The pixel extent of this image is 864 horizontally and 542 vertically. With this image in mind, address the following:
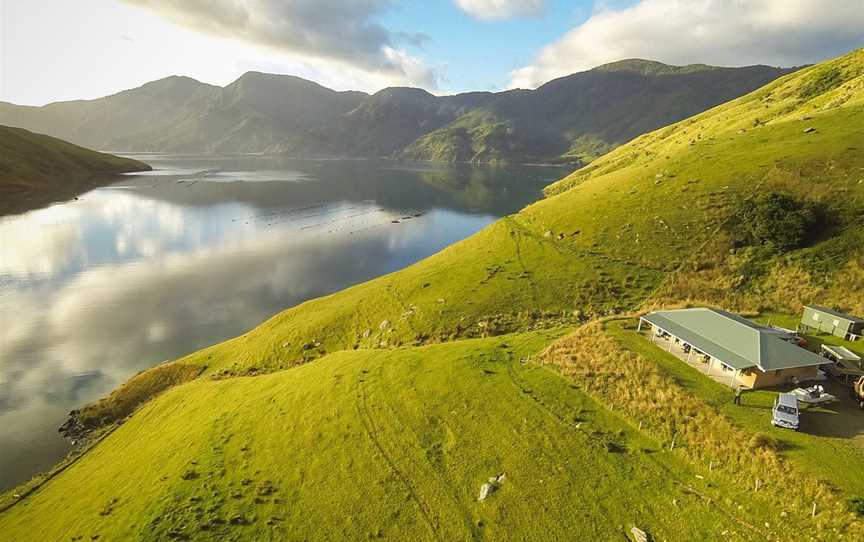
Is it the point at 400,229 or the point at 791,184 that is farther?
the point at 400,229

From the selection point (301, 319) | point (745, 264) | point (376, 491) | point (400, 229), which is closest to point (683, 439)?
point (376, 491)

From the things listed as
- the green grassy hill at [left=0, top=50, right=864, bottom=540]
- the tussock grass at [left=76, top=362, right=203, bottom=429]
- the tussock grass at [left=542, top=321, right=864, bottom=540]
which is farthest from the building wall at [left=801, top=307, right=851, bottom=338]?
the tussock grass at [left=76, top=362, right=203, bottom=429]

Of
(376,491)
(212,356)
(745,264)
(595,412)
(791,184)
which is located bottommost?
(212,356)

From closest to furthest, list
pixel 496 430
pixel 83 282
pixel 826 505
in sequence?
pixel 826 505, pixel 496 430, pixel 83 282

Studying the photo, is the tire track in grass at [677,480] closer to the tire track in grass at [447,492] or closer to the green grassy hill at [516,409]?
the green grassy hill at [516,409]

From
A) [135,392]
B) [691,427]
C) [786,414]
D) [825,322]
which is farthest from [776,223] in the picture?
[135,392]

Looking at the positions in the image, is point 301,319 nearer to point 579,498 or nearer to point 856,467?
point 579,498
